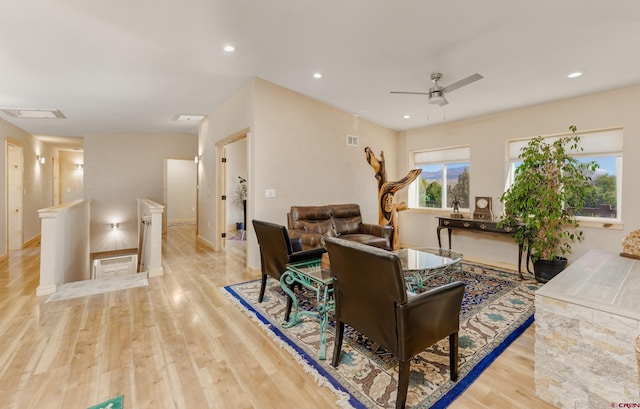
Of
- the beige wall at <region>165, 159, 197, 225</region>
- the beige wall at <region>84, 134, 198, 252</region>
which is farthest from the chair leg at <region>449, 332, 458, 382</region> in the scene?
the beige wall at <region>165, 159, 197, 225</region>

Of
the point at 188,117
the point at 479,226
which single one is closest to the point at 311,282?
the point at 479,226

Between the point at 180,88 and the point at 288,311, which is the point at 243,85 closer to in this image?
the point at 180,88

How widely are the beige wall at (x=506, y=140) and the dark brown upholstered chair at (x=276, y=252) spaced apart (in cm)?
344

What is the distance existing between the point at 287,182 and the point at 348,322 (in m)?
2.83

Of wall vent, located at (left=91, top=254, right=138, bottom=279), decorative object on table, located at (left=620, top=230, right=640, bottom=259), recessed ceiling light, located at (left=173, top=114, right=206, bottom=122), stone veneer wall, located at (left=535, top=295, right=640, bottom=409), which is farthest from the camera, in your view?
wall vent, located at (left=91, top=254, right=138, bottom=279)

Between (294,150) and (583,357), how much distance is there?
12.5 feet

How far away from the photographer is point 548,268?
3.75 meters

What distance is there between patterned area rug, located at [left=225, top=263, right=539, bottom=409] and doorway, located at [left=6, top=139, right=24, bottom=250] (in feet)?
17.7

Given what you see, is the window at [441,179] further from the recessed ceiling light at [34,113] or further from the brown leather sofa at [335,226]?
the recessed ceiling light at [34,113]

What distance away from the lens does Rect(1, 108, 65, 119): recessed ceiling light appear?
15.6 feet

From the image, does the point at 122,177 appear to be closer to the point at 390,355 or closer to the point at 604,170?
the point at 390,355

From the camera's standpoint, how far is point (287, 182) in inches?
172

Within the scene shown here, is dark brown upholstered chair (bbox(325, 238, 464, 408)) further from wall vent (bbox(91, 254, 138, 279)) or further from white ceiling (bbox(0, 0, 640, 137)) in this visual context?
wall vent (bbox(91, 254, 138, 279))

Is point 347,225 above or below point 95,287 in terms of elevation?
above
